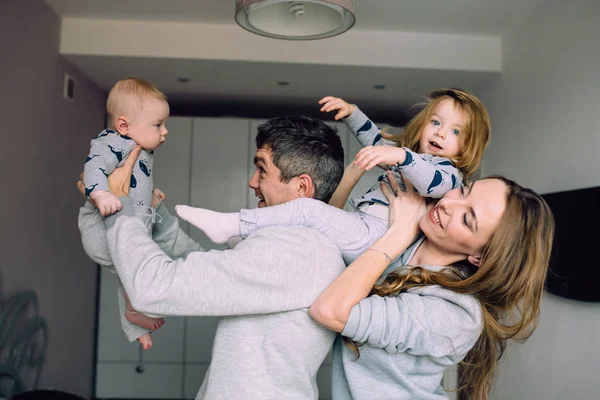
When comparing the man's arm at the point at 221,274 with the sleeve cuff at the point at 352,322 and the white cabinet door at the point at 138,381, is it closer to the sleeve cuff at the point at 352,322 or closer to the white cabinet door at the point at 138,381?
the sleeve cuff at the point at 352,322

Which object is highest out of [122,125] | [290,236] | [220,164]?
[220,164]

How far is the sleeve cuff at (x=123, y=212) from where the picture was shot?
1.18 m

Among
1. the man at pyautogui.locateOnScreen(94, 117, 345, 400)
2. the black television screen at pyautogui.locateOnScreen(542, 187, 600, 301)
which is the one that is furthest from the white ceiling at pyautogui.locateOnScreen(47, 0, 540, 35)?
the man at pyautogui.locateOnScreen(94, 117, 345, 400)

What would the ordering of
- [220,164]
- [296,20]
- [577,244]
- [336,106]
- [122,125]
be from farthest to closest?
[220,164] → [577,244] → [296,20] → [336,106] → [122,125]

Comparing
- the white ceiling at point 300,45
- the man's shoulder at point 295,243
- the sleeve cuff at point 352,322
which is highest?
the white ceiling at point 300,45

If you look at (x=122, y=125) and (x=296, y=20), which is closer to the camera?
(x=122, y=125)

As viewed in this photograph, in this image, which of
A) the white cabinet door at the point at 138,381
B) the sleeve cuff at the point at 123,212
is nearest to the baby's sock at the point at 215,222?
the sleeve cuff at the point at 123,212

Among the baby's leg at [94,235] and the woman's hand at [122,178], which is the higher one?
the woman's hand at [122,178]

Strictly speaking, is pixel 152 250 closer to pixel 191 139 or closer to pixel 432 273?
pixel 432 273

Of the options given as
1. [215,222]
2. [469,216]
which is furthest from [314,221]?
[469,216]

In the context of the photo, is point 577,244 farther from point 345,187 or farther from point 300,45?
point 300,45

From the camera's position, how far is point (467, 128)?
154 centimetres

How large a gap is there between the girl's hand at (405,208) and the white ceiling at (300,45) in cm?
188

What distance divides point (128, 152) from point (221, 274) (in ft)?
1.65
